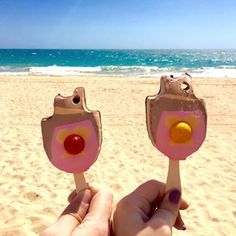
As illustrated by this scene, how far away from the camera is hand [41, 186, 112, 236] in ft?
3.88

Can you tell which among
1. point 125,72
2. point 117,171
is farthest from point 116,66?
point 117,171

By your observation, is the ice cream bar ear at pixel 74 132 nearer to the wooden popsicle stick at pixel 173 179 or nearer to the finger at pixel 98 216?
the finger at pixel 98 216

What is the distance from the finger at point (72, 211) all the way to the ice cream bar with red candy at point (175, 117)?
0.33m

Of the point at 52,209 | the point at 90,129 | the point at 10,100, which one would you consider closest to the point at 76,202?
the point at 90,129

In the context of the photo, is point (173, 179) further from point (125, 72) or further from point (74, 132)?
point (125, 72)

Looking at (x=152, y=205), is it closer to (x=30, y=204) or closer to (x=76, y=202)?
(x=76, y=202)

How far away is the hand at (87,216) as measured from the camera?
1.18 m

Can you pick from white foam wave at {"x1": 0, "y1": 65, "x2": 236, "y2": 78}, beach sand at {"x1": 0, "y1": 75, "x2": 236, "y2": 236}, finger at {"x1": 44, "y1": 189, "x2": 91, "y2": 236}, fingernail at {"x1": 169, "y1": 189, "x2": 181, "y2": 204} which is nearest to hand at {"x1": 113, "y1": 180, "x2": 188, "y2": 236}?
fingernail at {"x1": 169, "y1": 189, "x2": 181, "y2": 204}

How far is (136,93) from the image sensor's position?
34.3 ft

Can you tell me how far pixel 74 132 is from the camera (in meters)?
1.37

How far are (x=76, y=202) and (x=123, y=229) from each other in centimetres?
21

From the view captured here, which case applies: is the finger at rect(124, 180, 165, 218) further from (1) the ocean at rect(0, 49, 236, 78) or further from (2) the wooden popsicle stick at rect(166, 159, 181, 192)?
(1) the ocean at rect(0, 49, 236, 78)

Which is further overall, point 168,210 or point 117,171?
point 117,171

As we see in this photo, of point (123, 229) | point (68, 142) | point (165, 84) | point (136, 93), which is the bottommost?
point (136, 93)
